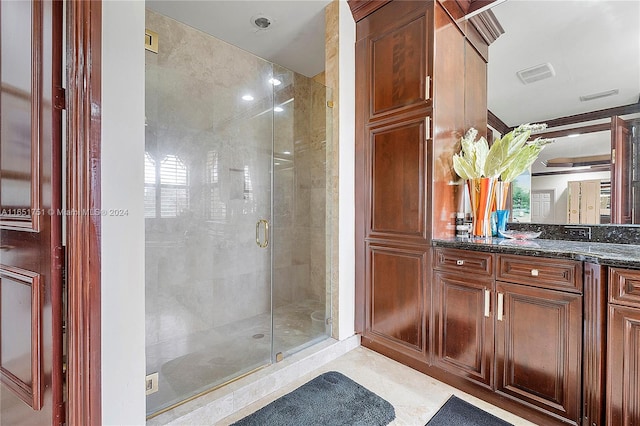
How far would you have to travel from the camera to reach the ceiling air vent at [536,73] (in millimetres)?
1962

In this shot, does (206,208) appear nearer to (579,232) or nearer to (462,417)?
(462,417)

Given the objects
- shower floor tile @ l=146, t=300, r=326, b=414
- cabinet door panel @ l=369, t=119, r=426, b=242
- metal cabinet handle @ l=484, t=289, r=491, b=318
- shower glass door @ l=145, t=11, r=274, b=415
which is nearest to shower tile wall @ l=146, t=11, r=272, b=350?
shower glass door @ l=145, t=11, r=274, b=415

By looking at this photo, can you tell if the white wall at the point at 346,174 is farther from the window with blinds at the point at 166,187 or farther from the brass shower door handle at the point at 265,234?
the window with blinds at the point at 166,187

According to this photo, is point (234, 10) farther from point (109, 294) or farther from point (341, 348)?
point (341, 348)

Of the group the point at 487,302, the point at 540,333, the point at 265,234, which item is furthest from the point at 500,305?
the point at 265,234

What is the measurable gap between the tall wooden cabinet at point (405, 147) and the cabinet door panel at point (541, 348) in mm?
444

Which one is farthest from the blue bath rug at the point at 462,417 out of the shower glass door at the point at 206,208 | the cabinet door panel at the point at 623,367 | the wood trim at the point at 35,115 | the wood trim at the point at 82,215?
the wood trim at the point at 35,115

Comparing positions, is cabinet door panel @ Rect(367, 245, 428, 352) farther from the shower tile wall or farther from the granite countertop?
the shower tile wall

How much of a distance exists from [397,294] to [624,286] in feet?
3.78

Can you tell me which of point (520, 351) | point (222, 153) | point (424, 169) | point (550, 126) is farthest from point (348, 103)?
point (520, 351)

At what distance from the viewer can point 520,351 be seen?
4.95ft

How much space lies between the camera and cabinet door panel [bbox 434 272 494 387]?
1.63 meters

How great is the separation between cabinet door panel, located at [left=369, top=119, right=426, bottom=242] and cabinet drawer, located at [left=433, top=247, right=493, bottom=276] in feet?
0.54

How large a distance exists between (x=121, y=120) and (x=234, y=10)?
1.77 metres
